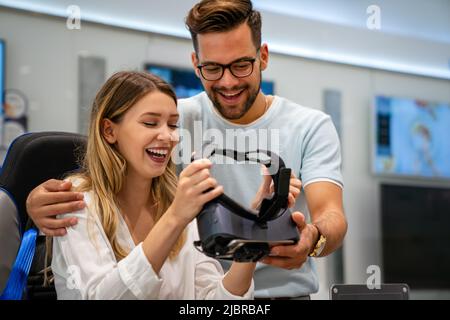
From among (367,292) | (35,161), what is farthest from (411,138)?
(35,161)

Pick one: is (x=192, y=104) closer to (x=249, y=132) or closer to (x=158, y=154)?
(x=249, y=132)

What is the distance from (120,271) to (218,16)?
53 centimetres

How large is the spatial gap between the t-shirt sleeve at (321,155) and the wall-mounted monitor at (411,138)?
67.8 inches

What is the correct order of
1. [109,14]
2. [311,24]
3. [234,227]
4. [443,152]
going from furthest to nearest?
[443,152] → [311,24] → [109,14] → [234,227]

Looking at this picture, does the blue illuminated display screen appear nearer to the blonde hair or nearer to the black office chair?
the black office chair

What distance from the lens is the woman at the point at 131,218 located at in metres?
0.90

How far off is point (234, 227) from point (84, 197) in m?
0.36

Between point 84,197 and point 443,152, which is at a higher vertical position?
point 443,152

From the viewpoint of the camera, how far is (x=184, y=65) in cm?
191

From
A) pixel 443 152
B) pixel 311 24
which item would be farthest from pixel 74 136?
pixel 443 152

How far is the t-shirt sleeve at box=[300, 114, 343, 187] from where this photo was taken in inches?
49.1

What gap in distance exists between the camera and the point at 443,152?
327 cm
